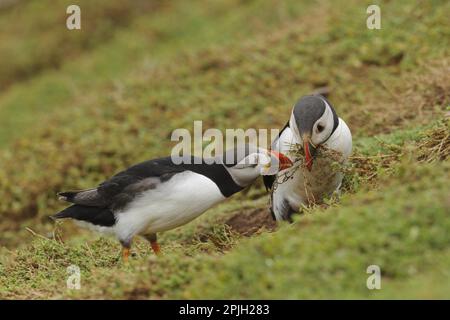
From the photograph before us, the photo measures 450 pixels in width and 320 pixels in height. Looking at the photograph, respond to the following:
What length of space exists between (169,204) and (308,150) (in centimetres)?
96

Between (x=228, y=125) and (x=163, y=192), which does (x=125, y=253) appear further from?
(x=228, y=125)

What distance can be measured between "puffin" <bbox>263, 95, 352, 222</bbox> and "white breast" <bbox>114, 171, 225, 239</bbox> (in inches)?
23.0

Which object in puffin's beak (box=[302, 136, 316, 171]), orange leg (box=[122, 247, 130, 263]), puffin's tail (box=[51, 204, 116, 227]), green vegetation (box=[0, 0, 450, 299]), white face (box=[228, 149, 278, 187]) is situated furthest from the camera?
white face (box=[228, 149, 278, 187])

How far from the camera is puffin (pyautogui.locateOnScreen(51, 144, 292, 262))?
5125 mm

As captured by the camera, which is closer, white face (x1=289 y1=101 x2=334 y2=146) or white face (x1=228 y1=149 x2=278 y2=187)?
white face (x1=289 y1=101 x2=334 y2=146)

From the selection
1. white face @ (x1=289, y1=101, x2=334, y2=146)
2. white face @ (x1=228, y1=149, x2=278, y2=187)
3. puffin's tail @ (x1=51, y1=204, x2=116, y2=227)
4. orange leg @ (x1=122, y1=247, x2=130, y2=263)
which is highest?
white face @ (x1=289, y1=101, x2=334, y2=146)

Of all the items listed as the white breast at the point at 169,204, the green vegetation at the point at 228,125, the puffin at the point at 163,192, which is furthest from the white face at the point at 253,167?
the green vegetation at the point at 228,125

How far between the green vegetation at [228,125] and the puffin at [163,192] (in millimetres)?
258

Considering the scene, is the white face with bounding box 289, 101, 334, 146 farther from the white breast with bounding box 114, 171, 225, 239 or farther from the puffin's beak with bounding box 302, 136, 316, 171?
the white breast with bounding box 114, 171, 225, 239

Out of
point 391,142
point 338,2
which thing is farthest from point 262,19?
point 391,142

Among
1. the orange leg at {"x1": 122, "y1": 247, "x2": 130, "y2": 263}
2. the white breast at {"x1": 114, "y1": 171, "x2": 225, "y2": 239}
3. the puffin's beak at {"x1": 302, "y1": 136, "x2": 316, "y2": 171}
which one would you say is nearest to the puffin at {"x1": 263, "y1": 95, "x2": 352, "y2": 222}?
the puffin's beak at {"x1": 302, "y1": 136, "x2": 316, "y2": 171}

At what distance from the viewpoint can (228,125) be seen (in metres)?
8.64

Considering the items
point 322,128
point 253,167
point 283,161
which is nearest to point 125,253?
point 253,167
